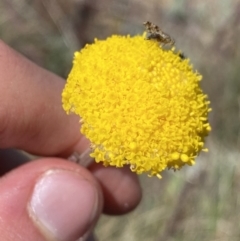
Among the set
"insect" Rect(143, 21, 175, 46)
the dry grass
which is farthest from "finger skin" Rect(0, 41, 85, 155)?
the dry grass

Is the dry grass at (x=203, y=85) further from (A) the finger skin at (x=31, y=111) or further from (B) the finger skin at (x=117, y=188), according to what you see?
(A) the finger skin at (x=31, y=111)

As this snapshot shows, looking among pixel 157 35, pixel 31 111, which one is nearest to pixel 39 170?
pixel 31 111

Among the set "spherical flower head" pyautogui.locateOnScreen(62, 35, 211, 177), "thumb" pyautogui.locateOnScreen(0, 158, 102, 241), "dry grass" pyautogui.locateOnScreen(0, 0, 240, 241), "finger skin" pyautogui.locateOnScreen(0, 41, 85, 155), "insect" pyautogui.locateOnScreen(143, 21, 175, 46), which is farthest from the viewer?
"dry grass" pyautogui.locateOnScreen(0, 0, 240, 241)

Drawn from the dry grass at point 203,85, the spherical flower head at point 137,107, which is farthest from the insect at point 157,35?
the dry grass at point 203,85

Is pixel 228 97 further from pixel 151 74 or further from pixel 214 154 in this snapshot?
pixel 151 74

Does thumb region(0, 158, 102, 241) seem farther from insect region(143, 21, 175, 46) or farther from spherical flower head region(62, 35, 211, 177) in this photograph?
insect region(143, 21, 175, 46)

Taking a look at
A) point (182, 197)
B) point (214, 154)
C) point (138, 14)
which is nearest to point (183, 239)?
point (182, 197)
